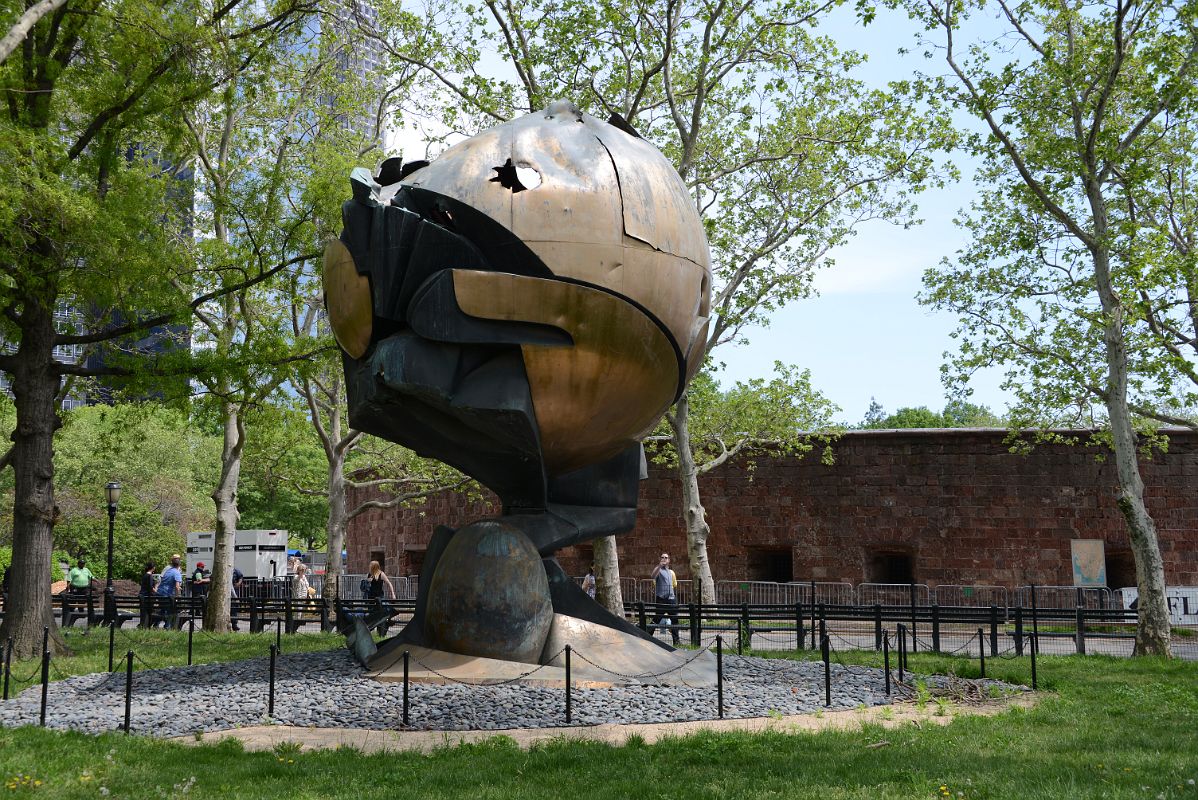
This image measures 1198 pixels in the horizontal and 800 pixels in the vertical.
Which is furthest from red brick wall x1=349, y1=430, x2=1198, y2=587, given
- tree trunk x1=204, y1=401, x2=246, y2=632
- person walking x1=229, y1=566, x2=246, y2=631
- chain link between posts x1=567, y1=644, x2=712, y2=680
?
chain link between posts x1=567, y1=644, x2=712, y2=680

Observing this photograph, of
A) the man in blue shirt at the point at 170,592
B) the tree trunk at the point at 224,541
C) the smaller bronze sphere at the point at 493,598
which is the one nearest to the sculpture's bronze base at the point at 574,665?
the smaller bronze sphere at the point at 493,598

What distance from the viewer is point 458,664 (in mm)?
10672

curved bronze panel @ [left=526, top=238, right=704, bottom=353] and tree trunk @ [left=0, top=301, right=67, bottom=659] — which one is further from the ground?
curved bronze panel @ [left=526, top=238, right=704, bottom=353]

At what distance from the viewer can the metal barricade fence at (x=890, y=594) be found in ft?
88.2

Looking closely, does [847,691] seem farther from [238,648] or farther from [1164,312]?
[1164,312]

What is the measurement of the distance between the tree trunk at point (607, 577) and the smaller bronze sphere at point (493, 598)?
27.5 ft

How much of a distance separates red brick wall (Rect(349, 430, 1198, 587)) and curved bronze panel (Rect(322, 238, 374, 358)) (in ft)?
64.4

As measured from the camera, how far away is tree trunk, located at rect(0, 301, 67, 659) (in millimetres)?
14922

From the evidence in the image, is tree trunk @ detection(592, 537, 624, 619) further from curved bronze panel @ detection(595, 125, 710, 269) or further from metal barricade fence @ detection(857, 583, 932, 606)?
metal barricade fence @ detection(857, 583, 932, 606)

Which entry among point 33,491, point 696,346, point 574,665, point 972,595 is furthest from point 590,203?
point 972,595

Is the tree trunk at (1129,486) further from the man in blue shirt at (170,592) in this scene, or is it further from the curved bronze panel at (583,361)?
the man in blue shirt at (170,592)

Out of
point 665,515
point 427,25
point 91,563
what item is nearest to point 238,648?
point 427,25

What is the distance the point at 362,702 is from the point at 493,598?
1638 millimetres

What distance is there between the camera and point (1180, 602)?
77.5 feet
